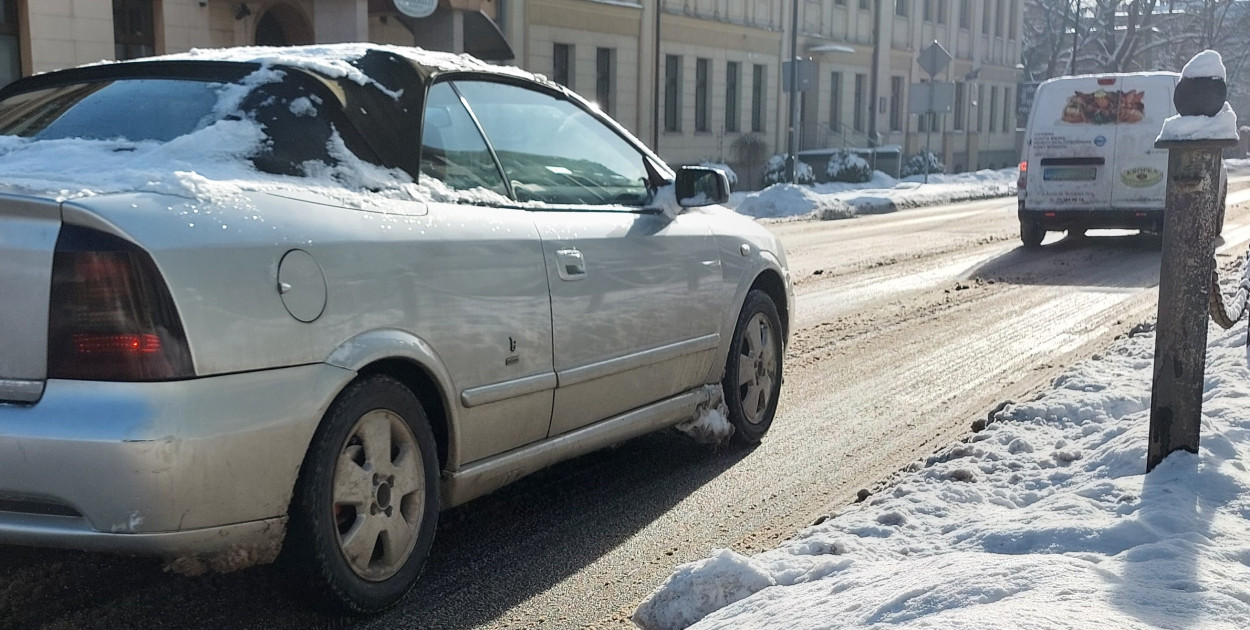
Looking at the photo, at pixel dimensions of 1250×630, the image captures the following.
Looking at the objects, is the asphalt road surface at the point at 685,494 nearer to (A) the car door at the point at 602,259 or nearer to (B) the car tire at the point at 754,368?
(B) the car tire at the point at 754,368

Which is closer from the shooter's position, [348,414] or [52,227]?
[52,227]

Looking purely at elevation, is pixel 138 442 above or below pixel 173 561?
above

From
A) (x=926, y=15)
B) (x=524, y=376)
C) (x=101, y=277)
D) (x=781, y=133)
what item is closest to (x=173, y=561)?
(x=101, y=277)

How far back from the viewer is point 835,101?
4347cm

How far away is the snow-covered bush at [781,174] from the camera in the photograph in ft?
111

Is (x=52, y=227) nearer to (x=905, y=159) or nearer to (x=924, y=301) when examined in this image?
(x=924, y=301)

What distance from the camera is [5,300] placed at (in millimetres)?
3236

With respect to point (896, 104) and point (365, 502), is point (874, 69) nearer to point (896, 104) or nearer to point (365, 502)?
point (896, 104)

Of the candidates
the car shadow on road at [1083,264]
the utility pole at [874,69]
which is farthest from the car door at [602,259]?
the utility pole at [874,69]

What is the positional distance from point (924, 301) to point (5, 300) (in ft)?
29.5

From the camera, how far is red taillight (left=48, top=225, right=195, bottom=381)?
3.20 meters

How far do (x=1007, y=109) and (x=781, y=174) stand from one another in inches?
1150

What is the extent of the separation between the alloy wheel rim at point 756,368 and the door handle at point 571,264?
4.72ft

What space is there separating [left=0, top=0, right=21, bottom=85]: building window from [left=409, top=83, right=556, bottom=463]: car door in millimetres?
15246
